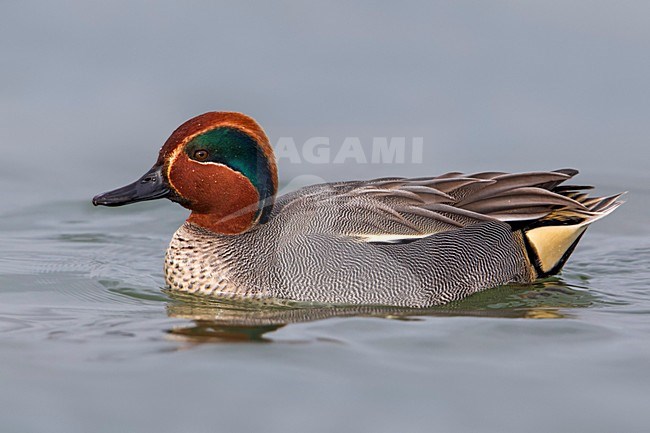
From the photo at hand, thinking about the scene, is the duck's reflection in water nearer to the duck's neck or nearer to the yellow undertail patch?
the yellow undertail patch

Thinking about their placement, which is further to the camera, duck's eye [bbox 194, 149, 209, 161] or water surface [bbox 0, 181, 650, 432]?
duck's eye [bbox 194, 149, 209, 161]

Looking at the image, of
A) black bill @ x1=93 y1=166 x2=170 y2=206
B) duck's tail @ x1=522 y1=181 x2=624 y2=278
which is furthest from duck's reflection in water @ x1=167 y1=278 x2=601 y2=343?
black bill @ x1=93 y1=166 x2=170 y2=206

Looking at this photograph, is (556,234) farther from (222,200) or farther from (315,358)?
(315,358)

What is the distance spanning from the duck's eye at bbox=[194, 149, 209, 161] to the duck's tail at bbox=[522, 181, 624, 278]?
93.6 inches

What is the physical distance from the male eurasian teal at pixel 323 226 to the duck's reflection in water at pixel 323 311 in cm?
13

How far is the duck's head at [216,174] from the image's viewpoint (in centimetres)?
799

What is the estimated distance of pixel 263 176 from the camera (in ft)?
26.7

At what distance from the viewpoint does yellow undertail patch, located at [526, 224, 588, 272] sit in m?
8.66

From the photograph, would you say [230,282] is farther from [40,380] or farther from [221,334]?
[40,380]

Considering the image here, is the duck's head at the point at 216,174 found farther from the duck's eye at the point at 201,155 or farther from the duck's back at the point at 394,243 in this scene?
the duck's back at the point at 394,243

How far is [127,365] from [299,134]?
4.79 m

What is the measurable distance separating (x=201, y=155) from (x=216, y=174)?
16cm

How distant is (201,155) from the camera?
316 inches

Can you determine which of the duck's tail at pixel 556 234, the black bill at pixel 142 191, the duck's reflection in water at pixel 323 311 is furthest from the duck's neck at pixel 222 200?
the duck's tail at pixel 556 234
